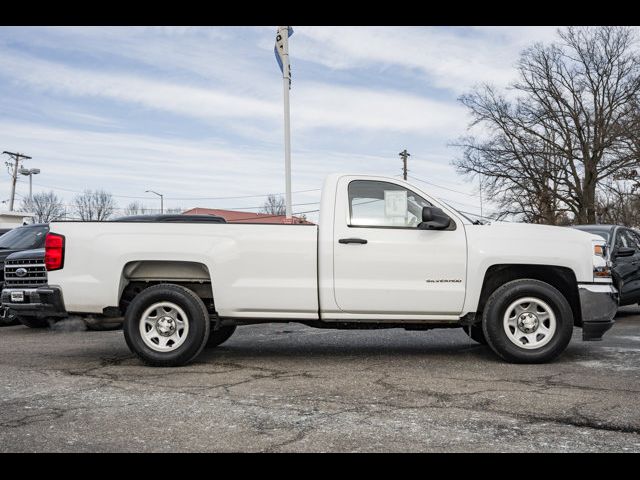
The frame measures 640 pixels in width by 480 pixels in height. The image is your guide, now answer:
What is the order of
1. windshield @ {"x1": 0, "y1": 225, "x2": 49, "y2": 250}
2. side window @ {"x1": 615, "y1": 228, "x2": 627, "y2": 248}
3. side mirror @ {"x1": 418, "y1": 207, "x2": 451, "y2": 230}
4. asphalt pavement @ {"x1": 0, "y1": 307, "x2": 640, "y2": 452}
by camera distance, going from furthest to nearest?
1. windshield @ {"x1": 0, "y1": 225, "x2": 49, "y2": 250}
2. side window @ {"x1": 615, "y1": 228, "x2": 627, "y2": 248}
3. side mirror @ {"x1": 418, "y1": 207, "x2": 451, "y2": 230}
4. asphalt pavement @ {"x1": 0, "y1": 307, "x2": 640, "y2": 452}

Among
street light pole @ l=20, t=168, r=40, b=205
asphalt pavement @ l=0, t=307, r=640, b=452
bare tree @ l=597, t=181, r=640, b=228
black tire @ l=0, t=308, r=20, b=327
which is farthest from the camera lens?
street light pole @ l=20, t=168, r=40, b=205

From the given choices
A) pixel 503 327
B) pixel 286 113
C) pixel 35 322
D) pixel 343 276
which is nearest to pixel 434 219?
pixel 343 276

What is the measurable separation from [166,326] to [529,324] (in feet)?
12.3

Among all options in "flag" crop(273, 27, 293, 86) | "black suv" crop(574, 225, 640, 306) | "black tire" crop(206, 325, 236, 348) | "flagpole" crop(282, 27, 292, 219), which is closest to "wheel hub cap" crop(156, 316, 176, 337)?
"black tire" crop(206, 325, 236, 348)

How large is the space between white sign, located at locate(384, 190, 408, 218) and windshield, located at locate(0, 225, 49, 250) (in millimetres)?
7830

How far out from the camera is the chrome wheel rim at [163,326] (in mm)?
6746

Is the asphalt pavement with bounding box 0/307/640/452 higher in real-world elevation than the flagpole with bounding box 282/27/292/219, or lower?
lower

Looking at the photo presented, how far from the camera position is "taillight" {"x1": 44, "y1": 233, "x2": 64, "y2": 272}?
22.5 ft

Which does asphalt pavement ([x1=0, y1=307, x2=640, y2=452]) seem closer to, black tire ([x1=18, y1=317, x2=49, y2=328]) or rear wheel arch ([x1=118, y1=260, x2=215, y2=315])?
rear wheel arch ([x1=118, y1=260, x2=215, y2=315])

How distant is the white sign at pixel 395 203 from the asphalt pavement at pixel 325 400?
158 centimetres

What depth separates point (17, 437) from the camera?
420cm

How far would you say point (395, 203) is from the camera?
22.9 feet
